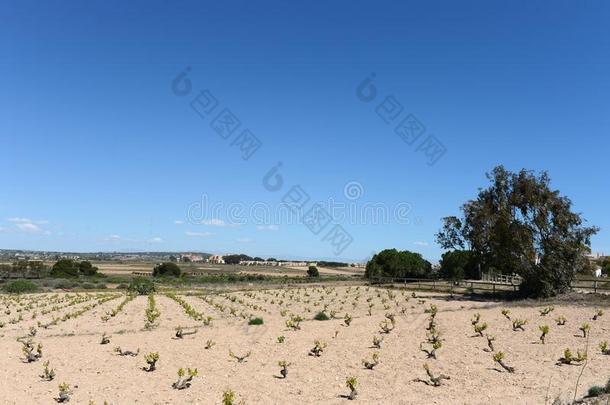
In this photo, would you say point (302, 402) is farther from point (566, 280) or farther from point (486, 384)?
point (566, 280)

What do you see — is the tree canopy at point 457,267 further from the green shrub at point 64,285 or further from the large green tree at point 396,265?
the green shrub at point 64,285

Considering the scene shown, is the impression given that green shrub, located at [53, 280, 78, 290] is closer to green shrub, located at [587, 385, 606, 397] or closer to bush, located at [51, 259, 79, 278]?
bush, located at [51, 259, 79, 278]

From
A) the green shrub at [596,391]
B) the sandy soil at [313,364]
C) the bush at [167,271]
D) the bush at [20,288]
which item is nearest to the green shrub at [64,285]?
the bush at [20,288]

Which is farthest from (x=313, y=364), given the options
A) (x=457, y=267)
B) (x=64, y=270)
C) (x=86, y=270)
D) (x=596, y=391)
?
(x=86, y=270)

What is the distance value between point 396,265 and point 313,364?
44.6m

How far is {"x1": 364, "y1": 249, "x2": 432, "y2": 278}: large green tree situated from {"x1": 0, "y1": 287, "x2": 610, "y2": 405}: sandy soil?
35.3m

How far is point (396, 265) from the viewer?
183 ft

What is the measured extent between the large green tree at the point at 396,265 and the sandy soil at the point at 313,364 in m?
35.3

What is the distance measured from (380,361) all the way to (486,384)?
2.90 m

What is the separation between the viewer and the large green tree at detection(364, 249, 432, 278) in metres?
55.6

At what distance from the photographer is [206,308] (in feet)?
92.7

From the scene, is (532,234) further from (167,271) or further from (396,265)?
(167,271)

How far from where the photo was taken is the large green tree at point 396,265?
2190 inches

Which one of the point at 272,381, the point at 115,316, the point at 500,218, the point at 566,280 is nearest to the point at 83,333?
the point at 115,316
